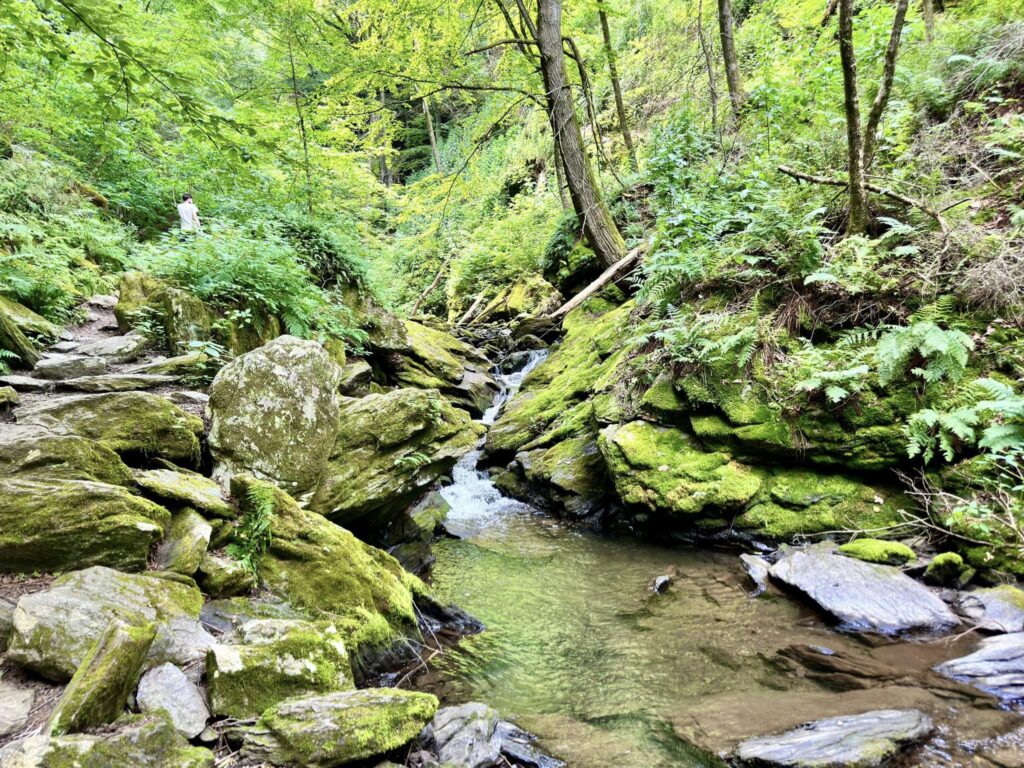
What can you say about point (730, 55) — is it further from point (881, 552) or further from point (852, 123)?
point (881, 552)

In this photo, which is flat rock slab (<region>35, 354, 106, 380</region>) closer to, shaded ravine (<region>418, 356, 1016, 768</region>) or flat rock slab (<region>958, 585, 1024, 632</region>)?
shaded ravine (<region>418, 356, 1016, 768</region>)

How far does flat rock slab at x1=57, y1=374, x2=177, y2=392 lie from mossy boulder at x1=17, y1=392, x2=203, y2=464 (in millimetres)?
489

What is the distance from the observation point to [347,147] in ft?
40.2

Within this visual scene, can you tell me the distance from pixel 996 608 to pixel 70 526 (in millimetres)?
7009

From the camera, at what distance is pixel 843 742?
304cm

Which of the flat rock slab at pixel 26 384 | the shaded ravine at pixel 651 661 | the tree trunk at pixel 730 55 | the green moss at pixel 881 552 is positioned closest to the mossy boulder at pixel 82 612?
the shaded ravine at pixel 651 661

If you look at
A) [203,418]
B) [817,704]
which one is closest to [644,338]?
[817,704]

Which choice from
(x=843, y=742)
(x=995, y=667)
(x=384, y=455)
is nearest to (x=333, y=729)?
(x=843, y=742)

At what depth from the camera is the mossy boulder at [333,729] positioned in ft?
8.54

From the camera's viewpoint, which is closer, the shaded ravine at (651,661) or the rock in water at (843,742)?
the rock in water at (843,742)

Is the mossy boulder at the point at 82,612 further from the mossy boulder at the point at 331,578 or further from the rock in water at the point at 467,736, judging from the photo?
the rock in water at the point at 467,736

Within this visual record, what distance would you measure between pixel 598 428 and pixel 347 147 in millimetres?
9013

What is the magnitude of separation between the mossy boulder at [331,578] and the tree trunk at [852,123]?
7.63 metres

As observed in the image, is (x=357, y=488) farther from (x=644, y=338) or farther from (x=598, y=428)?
(x=644, y=338)
